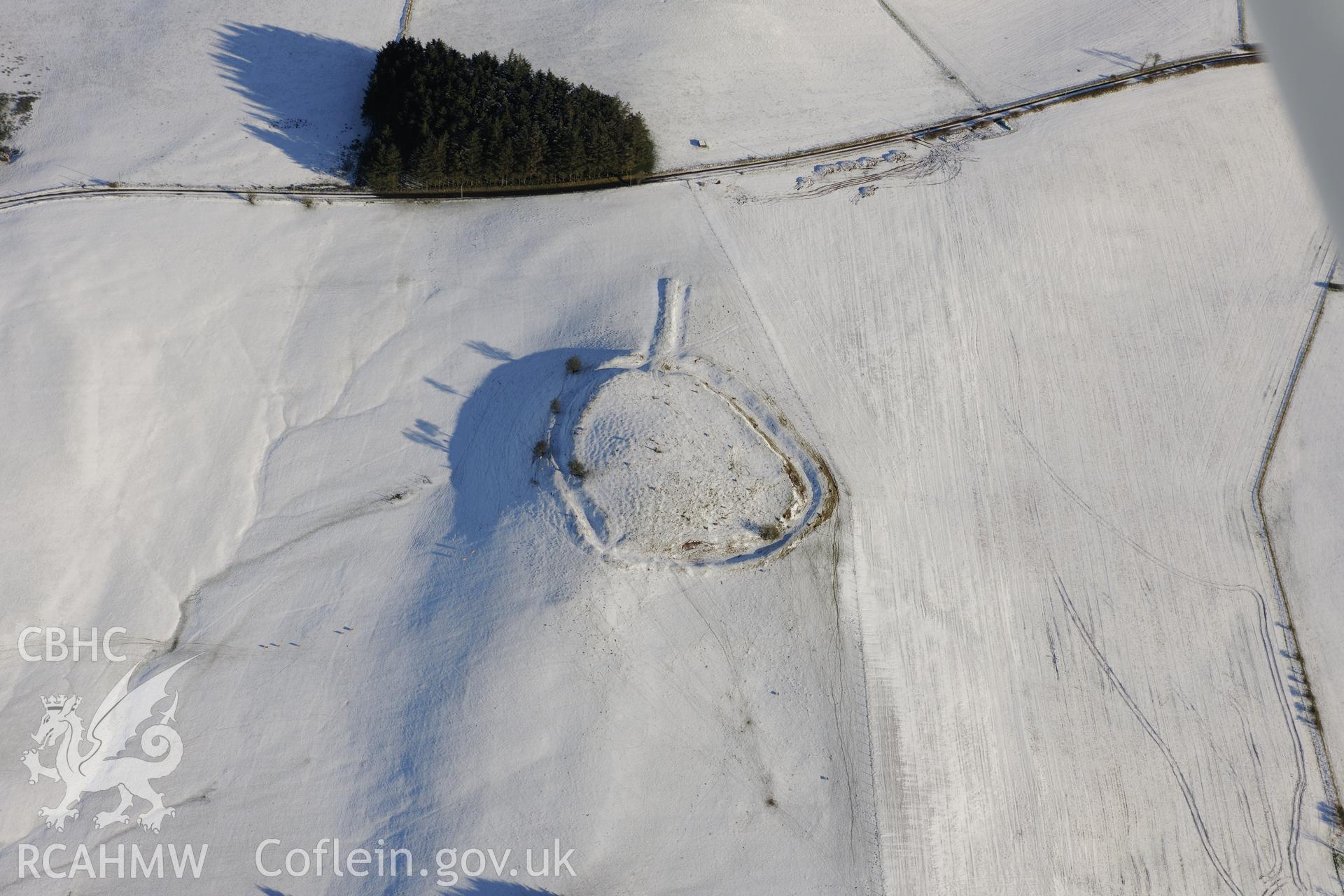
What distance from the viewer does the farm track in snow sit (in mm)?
26766

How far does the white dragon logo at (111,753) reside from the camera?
2081 cm

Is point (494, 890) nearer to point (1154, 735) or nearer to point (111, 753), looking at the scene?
point (111, 753)

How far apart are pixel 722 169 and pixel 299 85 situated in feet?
63.9

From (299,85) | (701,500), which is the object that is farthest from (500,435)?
(299,85)

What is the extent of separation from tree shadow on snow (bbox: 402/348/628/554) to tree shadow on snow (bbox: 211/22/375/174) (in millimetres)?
12831

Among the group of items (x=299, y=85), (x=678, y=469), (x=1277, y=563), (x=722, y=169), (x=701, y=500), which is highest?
(x=299, y=85)

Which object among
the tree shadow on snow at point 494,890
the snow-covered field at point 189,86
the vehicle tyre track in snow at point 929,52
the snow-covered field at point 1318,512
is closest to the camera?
the tree shadow on snow at point 494,890

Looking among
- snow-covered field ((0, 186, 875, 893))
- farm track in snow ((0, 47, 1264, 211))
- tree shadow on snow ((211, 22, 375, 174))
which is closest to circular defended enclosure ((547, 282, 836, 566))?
snow-covered field ((0, 186, 875, 893))

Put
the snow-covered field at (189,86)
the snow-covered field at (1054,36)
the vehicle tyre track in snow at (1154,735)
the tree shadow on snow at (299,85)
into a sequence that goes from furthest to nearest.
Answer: the snow-covered field at (1054,36) < the tree shadow on snow at (299,85) < the snow-covered field at (189,86) < the vehicle tyre track in snow at (1154,735)

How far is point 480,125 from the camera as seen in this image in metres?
26.3

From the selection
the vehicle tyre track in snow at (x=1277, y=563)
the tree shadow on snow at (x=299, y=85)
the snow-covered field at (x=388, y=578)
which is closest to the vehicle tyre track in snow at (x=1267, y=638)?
the vehicle tyre track in snow at (x=1277, y=563)

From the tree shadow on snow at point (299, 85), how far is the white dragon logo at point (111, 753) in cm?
2212

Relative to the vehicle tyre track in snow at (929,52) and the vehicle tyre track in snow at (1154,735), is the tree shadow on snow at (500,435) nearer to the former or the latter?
the vehicle tyre track in snow at (1154,735)

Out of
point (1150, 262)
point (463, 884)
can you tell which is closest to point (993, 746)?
point (463, 884)
